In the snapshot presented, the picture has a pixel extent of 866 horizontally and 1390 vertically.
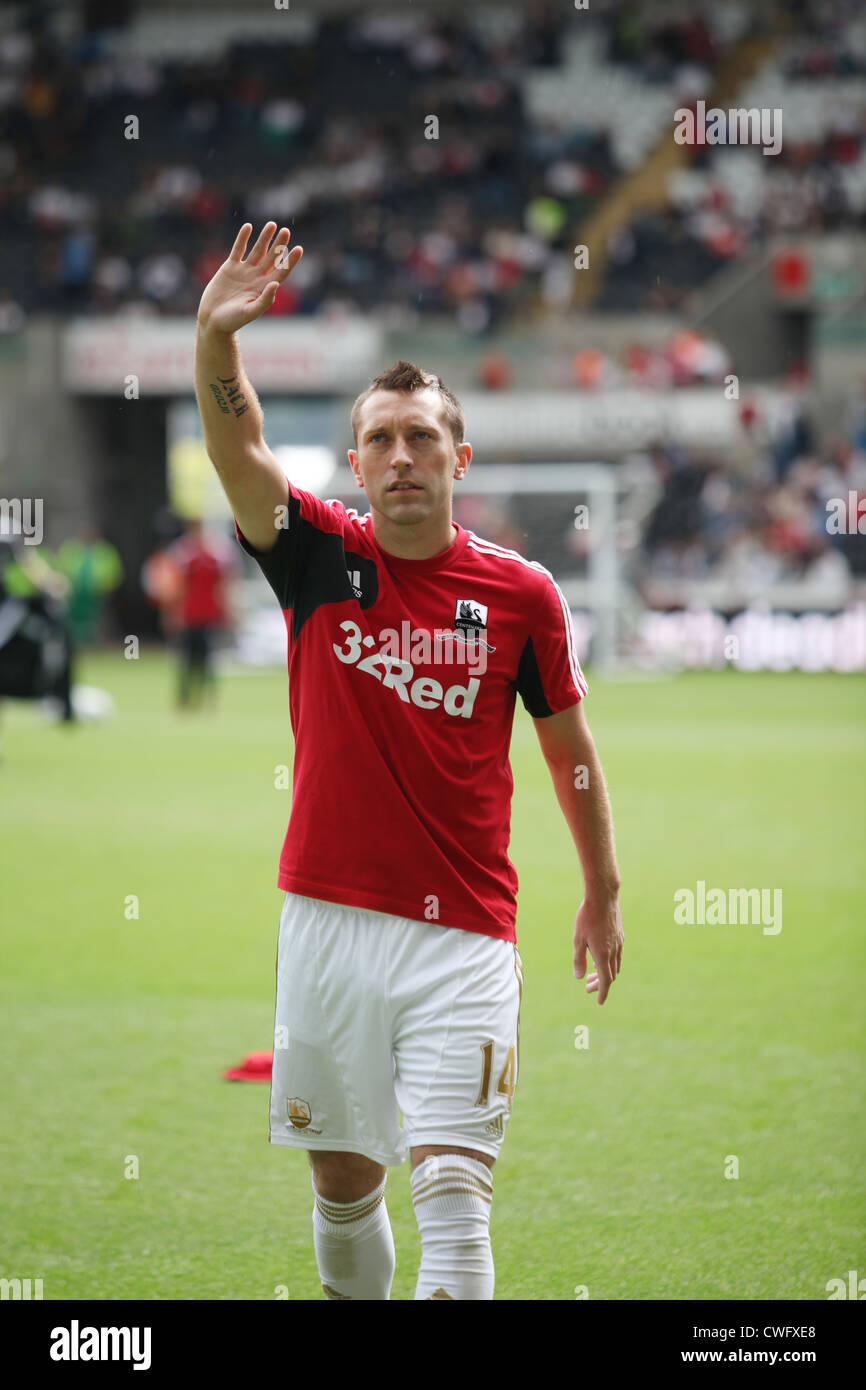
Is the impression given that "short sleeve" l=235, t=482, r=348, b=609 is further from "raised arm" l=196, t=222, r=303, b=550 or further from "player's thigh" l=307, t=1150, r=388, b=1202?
"player's thigh" l=307, t=1150, r=388, b=1202

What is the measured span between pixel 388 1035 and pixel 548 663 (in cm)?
78

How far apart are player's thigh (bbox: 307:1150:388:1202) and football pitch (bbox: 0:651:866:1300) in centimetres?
66

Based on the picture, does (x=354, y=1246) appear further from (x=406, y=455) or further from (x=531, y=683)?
(x=406, y=455)

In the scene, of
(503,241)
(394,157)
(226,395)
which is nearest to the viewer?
(226,395)

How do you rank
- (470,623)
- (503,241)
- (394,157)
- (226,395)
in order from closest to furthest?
(226,395), (470,623), (503,241), (394,157)

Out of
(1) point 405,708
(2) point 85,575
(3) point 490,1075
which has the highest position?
(2) point 85,575

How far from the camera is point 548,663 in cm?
332

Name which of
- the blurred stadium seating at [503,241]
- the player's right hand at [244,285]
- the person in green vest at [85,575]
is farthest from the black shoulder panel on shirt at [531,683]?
the person in green vest at [85,575]

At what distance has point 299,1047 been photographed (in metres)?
3.17

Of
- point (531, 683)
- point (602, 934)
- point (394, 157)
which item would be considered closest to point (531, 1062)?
point (602, 934)

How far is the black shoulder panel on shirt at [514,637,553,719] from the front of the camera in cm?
333
